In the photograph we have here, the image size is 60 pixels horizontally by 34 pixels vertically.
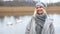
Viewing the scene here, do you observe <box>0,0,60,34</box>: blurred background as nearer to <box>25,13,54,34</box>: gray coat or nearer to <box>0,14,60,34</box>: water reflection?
<box>0,14,60,34</box>: water reflection

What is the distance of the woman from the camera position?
3758 mm

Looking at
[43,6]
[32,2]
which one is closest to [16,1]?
[32,2]

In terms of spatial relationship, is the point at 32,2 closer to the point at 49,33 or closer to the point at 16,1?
the point at 16,1

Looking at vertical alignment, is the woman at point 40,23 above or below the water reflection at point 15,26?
above

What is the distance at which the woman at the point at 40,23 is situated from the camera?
3758 millimetres

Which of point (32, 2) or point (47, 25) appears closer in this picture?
point (47, 25)

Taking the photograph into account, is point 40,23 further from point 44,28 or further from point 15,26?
point 15,26

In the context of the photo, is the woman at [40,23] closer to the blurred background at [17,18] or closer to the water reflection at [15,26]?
the blurred background at [17,18]

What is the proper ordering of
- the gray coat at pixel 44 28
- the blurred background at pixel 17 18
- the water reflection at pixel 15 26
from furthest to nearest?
the blurred background at pixel 17 18
the water reflection at pixel 15 26
the gray coat at pixel 44 28

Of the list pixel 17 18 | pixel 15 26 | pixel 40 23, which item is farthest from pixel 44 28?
pixel 17 18

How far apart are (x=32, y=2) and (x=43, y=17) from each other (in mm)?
36410

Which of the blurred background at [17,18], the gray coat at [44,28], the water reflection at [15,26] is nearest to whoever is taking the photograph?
the gray coat at [44,28]

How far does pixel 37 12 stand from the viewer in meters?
3.80

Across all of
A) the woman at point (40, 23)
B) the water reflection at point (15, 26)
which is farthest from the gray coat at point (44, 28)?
the water reflection at point (15, 26)
